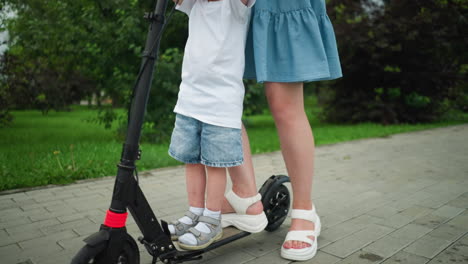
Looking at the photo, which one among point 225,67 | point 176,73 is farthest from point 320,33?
point 176,73

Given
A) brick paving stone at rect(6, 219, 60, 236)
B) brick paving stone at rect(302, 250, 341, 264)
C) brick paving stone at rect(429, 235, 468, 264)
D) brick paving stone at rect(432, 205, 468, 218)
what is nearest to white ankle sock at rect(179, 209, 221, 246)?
brick paving stone at rect(302, 250, 341, 264)

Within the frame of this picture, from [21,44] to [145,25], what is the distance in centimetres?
346

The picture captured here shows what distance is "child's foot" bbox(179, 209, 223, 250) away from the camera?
1.74 m

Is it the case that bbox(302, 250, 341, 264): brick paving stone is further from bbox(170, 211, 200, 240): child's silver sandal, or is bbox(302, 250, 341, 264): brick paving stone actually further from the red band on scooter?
the red band on scooter

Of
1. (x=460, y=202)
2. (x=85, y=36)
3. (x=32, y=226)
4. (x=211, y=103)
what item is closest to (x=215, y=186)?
(x=211, y=103)

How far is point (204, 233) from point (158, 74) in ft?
18.3

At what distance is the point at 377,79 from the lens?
1142cm

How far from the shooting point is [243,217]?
2.04 m

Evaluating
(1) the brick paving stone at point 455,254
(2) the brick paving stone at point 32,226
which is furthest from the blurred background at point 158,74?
(1) the brick paving stone at point 455,254

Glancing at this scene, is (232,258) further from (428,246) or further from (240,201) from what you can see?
(428,246)

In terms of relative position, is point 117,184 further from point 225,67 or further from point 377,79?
point 377,79

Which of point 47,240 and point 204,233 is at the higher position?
point 204,233

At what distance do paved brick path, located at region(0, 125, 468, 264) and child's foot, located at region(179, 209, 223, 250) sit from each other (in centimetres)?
20

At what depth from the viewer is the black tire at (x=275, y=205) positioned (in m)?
2.24
